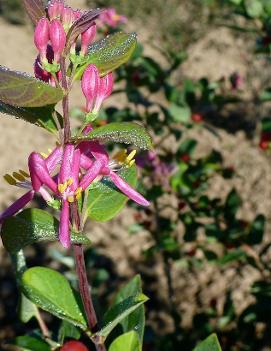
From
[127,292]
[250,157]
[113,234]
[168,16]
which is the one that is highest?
[168,16]

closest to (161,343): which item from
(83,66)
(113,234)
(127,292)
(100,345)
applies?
(127,292)

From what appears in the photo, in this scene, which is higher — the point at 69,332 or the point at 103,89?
the point at 103,89

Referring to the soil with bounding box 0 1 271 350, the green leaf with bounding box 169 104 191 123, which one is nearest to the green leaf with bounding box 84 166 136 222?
the green leaf with bounding box 169 104 191 123

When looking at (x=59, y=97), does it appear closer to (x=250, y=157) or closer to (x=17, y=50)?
(x=250, y=157)

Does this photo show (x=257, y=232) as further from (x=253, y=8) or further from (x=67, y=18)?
(x=67, y=18)

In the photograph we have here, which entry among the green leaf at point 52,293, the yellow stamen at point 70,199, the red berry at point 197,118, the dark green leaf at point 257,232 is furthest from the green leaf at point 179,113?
the yellow stamen at point 70,199

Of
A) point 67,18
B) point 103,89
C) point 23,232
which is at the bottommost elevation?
point 23,232

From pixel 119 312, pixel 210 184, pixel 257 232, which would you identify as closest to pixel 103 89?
pixel 119 312

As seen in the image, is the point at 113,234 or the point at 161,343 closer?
the point at 161,343
